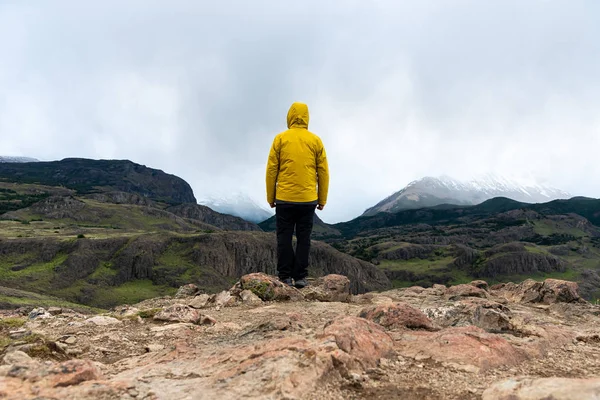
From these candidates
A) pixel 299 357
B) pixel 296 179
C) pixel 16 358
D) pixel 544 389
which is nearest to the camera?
pixel 544 389

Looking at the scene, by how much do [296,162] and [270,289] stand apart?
3.61 meters

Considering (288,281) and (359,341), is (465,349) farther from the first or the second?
(288,281)

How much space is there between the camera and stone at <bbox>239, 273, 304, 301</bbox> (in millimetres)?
10031

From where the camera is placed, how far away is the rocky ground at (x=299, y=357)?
11.3ft

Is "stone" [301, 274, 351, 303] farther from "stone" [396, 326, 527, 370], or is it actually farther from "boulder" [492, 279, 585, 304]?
"boulder" [492, 279, 585, 304]

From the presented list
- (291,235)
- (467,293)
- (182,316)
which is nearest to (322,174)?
(291,235)

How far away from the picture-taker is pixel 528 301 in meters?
12.4

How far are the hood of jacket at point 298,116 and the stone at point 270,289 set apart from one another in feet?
14.8

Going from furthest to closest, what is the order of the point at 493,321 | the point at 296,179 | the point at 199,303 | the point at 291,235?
1. the point at 291,235
2. the point at 296,179
3. the point at 199,303
4. the point at 493,321

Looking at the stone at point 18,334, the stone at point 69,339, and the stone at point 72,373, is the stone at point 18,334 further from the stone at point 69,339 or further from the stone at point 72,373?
the stone at point 72,373

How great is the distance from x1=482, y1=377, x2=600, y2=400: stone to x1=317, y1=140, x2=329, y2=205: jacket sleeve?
7253 mm

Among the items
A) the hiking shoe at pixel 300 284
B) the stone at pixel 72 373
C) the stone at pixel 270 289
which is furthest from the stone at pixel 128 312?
the hiking shoe at pixel 300 284

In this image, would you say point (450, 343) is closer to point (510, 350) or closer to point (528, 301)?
point (510, 350)

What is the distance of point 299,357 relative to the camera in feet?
13.3
